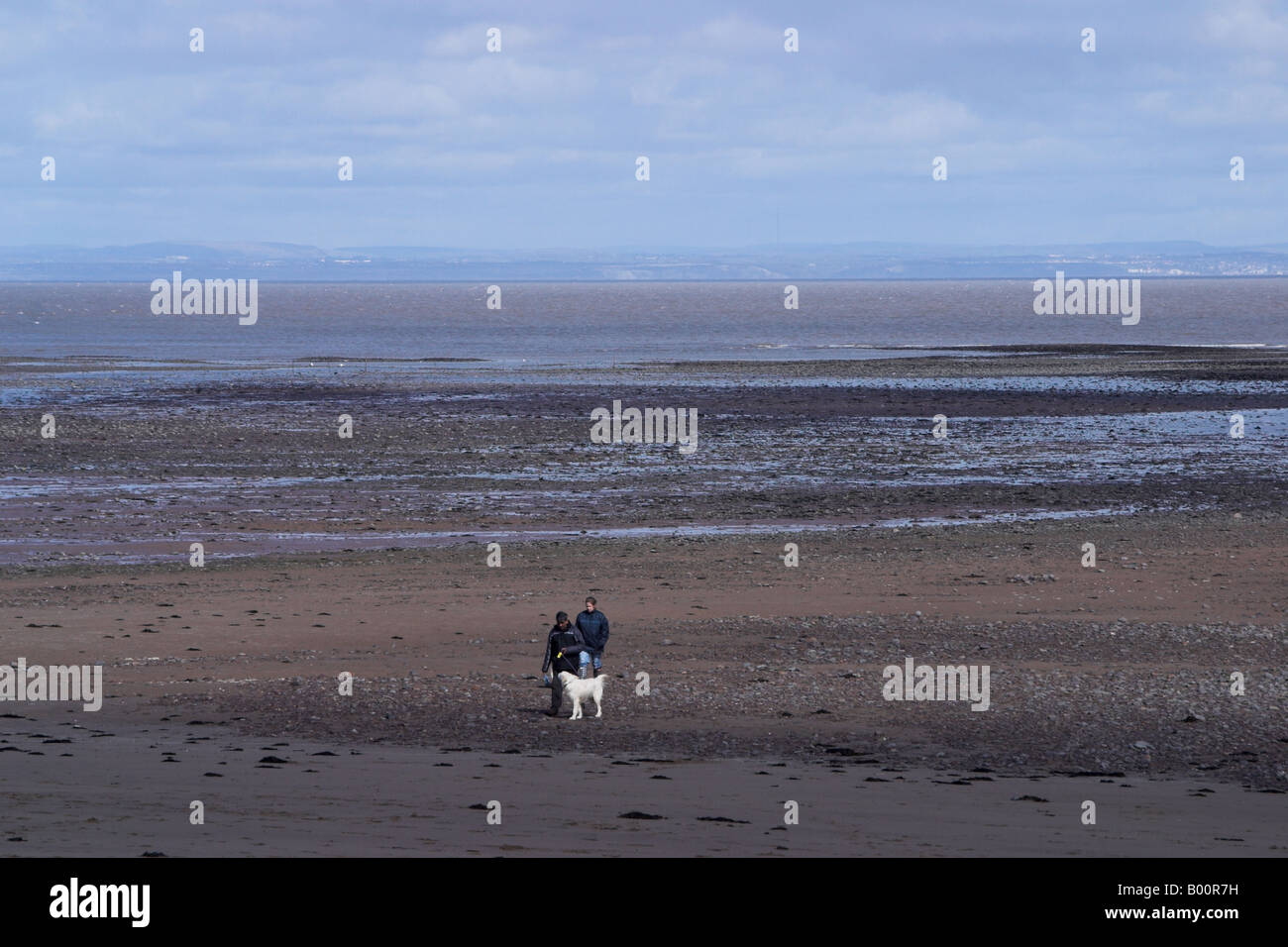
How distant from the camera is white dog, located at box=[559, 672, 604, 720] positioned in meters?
14.8

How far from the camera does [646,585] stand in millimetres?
22406

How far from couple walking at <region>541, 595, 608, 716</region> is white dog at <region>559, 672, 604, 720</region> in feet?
0.36

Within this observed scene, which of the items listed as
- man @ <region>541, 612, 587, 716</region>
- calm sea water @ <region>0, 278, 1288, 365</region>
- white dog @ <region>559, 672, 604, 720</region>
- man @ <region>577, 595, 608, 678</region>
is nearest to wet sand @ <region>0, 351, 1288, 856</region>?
white dog @ <region>559, 672, 604, 720</region>

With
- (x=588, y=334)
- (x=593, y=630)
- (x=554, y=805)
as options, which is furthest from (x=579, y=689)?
(x=588, y=334)

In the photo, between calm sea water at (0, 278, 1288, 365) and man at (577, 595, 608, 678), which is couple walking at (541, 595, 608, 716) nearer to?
man at (577, 595, 608, 678)

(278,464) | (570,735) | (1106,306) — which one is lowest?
(570,735)

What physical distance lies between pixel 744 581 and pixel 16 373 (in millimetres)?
55550

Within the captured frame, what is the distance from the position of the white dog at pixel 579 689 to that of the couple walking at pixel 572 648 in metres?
0.11

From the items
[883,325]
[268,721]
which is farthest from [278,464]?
[883,325]

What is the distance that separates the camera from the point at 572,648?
15.4 metres

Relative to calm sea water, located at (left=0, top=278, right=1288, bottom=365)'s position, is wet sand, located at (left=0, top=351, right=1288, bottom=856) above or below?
below

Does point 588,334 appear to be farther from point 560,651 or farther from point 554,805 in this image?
point 554,805

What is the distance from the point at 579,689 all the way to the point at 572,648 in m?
0.64
